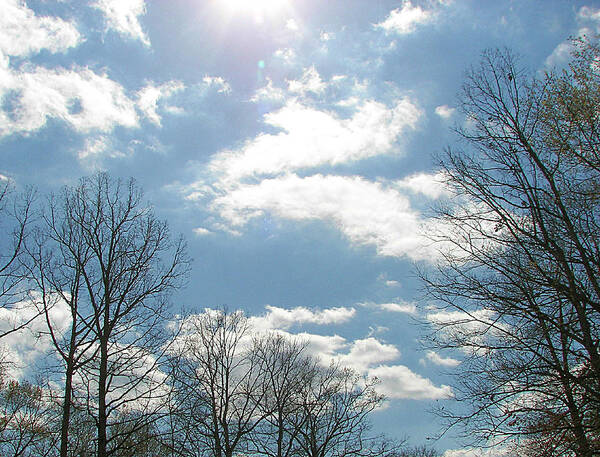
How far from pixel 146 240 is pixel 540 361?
10.5 m

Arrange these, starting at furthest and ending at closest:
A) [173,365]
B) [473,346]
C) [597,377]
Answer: [173,365]
[473,346]
[597,377]

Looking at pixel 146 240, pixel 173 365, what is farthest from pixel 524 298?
pixel 146 240

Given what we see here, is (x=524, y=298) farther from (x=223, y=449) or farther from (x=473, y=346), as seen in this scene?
(x=223, y=449)

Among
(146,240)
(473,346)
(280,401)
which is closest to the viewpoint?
(473,346)

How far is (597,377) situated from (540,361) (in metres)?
Result: 1.18

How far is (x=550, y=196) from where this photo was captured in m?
8.98

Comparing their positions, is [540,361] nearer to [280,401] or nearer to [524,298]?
[524,298]

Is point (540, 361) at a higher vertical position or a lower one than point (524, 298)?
lower

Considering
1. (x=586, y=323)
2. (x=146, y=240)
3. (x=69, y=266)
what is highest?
(x=146, y=240)

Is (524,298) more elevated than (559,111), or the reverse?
(559,111)

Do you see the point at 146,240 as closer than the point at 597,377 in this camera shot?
No

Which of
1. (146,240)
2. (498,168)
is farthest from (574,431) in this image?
(146,240)

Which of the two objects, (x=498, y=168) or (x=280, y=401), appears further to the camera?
(x=280, y=401)

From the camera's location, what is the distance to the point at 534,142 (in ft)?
32.6
